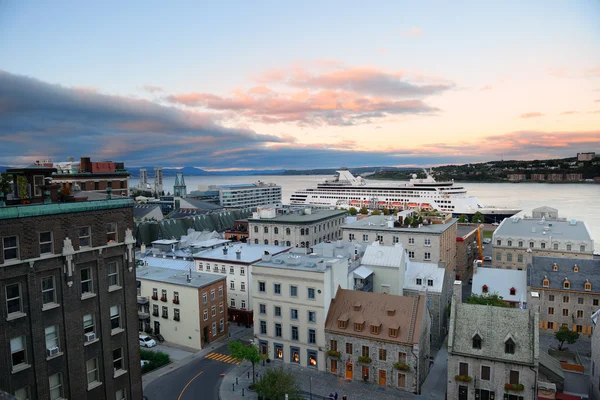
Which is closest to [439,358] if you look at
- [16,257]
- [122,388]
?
[122,388]

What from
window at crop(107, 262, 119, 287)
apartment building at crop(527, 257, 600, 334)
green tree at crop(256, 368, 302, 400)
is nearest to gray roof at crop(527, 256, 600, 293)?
apartment building at crop(527, 257, 600, 334)

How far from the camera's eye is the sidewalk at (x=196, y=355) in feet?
129

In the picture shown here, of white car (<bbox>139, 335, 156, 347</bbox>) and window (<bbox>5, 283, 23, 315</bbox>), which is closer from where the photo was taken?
window (<bbox>5, 283, 23, 315</bbox>)

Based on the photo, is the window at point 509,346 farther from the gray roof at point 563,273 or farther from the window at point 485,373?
the gray roof at point 563,273

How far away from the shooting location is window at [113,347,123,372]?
943 inches

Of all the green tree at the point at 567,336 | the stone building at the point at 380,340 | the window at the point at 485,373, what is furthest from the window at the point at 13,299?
the green tree at the point at 567,336

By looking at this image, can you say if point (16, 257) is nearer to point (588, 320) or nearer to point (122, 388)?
point (122, 388)

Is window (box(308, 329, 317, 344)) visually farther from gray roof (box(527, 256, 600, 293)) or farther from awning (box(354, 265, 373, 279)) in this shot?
gray roof (box(527, 256, 600, 293))

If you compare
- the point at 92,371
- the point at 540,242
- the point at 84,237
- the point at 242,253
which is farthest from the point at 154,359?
the point at 540,242

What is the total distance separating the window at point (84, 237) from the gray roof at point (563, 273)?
49259mm

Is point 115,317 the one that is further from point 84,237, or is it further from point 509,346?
point 509,346

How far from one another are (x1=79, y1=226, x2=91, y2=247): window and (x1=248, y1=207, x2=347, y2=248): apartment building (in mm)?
53589

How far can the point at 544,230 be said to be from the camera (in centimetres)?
6894

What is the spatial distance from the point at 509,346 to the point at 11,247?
111ft
